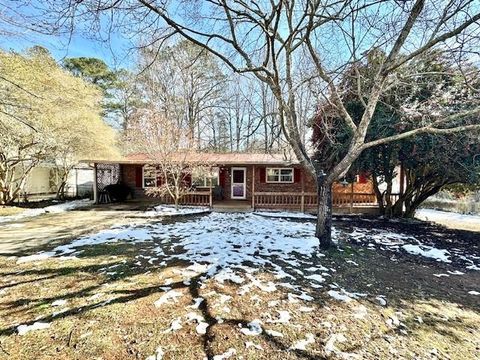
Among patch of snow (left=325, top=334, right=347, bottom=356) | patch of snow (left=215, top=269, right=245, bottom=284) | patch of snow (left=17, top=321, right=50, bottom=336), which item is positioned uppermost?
patch of snow (left=17, top=321, right=50, bottom=336)

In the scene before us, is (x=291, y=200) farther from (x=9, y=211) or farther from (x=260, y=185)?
(x=9, y=211)

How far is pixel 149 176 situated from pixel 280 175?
701cm

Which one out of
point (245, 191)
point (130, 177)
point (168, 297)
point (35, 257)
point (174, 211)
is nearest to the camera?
point (168, 297)

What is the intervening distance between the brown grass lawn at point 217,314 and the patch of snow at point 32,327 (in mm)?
52

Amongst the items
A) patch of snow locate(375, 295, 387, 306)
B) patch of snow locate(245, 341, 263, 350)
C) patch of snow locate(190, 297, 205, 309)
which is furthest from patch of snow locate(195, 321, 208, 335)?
patch of snow locate(375, 295, 387, 306)

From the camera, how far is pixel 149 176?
582 inches

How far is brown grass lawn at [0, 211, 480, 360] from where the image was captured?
8.89 ft

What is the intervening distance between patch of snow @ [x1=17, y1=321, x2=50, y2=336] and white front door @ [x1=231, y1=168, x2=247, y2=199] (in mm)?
12106

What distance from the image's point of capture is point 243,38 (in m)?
6.19

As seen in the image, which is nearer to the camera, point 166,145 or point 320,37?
point 320,37

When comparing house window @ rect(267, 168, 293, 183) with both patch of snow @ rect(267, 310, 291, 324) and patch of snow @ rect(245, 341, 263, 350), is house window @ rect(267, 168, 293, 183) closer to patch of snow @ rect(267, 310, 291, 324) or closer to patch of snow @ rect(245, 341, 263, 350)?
patch of snow @ rect(267, 310, 291, 324)

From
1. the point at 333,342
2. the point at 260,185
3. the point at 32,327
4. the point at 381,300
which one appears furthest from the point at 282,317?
the point at 260,185

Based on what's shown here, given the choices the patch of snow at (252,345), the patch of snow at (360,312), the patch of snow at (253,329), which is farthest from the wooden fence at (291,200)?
the patch of snow at (252,345)

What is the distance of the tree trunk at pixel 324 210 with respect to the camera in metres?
6.14
